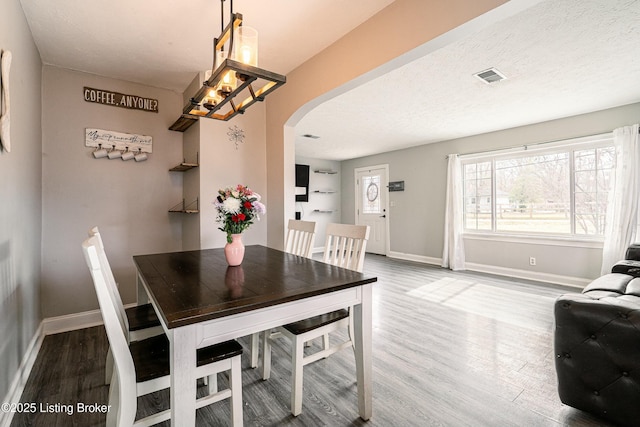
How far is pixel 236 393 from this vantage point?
1225mm

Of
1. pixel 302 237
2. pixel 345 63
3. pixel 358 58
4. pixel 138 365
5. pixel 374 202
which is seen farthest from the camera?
pixel 374 202

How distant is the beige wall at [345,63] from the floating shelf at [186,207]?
78 centimetres

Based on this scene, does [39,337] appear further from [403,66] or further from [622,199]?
[622,199]

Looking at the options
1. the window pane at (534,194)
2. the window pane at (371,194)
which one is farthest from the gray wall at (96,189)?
the window pane at (534,194)

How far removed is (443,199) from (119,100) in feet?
17.0

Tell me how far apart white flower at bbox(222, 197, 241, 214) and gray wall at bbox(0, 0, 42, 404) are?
1.09 meters

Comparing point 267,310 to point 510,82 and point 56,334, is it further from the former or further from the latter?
point 510,82

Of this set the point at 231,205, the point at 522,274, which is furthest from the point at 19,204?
the point at 522,274

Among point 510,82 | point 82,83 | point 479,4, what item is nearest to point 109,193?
point 82,83

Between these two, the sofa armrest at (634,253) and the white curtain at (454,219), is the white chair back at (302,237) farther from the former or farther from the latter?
the white curtain at (454,219)

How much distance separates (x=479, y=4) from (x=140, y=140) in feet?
10.3

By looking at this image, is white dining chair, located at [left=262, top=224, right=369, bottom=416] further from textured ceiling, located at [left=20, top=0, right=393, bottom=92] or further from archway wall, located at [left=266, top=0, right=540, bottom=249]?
textured ceiling, located at [left=20, top=0, right=393, bottom=92]

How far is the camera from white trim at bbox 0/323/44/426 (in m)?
1.49

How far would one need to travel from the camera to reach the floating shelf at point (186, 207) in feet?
9.49
